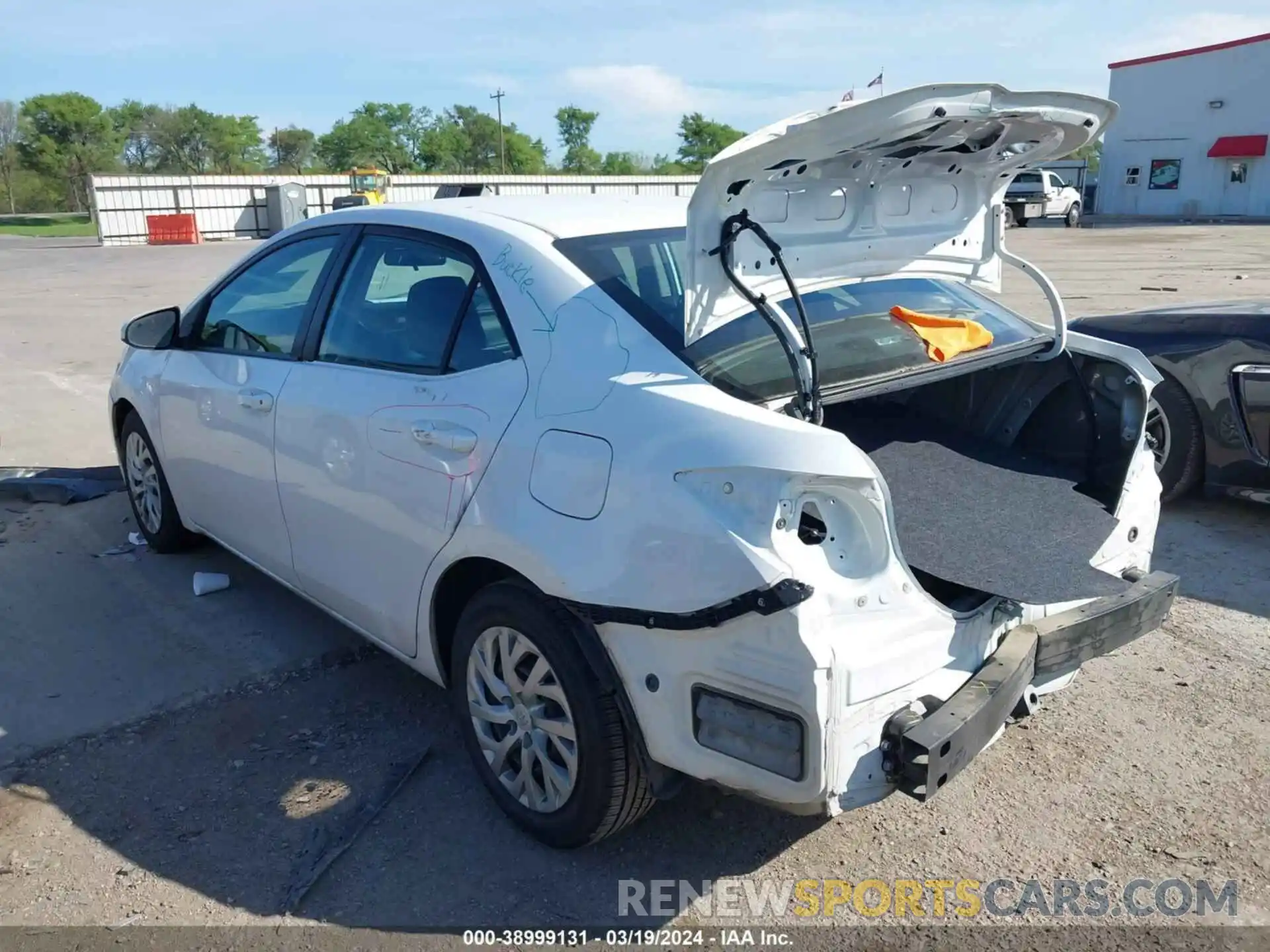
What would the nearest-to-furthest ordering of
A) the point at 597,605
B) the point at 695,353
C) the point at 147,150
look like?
1. the point at 597,605
2. the point at 695,353
3. the point at 147,150

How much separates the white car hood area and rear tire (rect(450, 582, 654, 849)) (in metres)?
0.89

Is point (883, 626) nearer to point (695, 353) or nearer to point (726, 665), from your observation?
point (726, 665)

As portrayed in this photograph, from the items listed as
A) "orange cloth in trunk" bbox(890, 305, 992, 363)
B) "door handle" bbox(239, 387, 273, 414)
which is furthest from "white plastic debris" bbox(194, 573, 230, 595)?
"orange cloth in trunk" bbox(890, 305, 992, 363)

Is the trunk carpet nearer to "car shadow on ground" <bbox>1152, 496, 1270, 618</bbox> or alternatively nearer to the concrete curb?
"car shadow on ground" <bbox>1152, 496, 1270, 618</bbox>

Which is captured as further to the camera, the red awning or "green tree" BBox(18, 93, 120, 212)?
"green tree" BBox(18, 93, 120, 212)

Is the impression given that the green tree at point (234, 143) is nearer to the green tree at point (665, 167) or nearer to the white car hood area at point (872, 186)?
the green tree at point (665, 167)

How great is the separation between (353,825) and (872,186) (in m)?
2.44

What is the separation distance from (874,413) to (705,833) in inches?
63.5

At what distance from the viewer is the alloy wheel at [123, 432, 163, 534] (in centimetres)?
514

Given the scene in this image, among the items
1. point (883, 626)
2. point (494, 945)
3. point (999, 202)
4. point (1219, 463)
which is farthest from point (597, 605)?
point (1219, 463)

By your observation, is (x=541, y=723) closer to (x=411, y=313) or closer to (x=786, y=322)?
(x=786, y=322)

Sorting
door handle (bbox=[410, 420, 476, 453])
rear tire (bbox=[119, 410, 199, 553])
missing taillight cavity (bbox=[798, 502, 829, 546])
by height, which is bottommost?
rear tire (bbox=[119, 410, 199, 553])

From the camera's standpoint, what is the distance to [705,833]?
305 cm

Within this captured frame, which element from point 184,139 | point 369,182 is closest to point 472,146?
point 184,139
